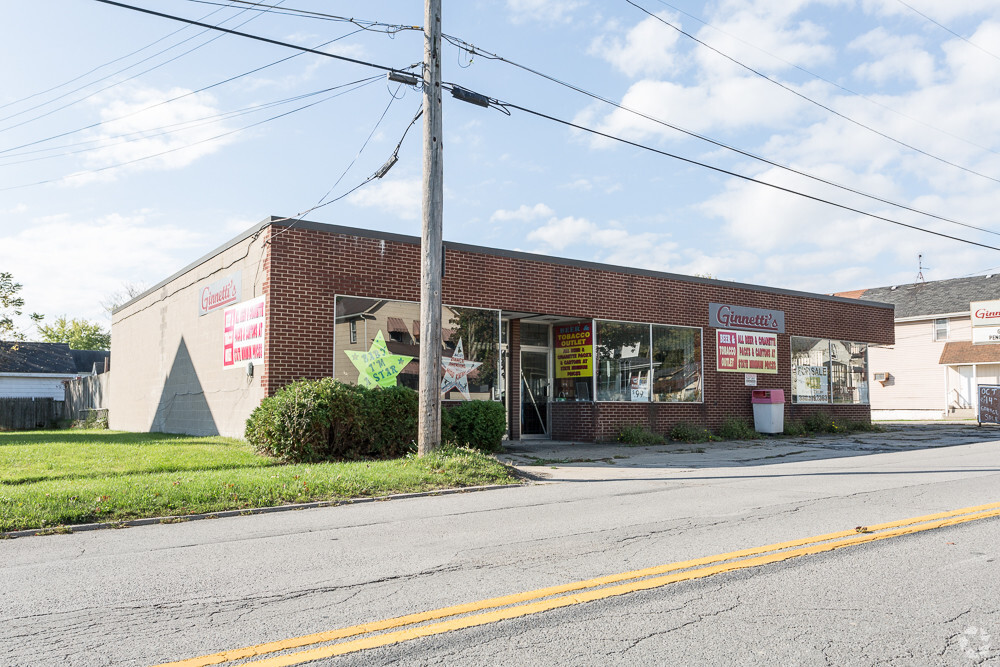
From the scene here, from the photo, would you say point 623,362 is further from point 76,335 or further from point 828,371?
point 76,335

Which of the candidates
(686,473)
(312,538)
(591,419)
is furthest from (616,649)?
(591,419)

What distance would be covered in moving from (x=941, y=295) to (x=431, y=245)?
1566 inches

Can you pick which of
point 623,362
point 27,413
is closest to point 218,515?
point 623,362

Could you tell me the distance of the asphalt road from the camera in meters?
4.11

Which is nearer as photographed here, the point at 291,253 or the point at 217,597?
the point at 217,597

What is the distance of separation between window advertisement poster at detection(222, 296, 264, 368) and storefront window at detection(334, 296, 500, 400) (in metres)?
1.46

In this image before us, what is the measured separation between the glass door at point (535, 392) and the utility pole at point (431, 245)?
282 inches

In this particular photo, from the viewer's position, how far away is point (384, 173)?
14.1m

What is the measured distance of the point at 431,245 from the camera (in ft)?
40.7

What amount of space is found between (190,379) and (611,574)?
15.7m

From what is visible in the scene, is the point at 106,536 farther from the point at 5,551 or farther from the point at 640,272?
the point at 640,272

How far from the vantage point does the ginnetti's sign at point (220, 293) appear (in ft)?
52.9

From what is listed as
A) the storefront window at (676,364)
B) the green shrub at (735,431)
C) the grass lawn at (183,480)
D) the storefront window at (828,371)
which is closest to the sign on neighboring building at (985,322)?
the storefront window at (828,371)

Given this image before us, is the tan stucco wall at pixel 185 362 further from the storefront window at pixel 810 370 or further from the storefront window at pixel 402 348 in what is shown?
the storefront window at pixel 810 370
